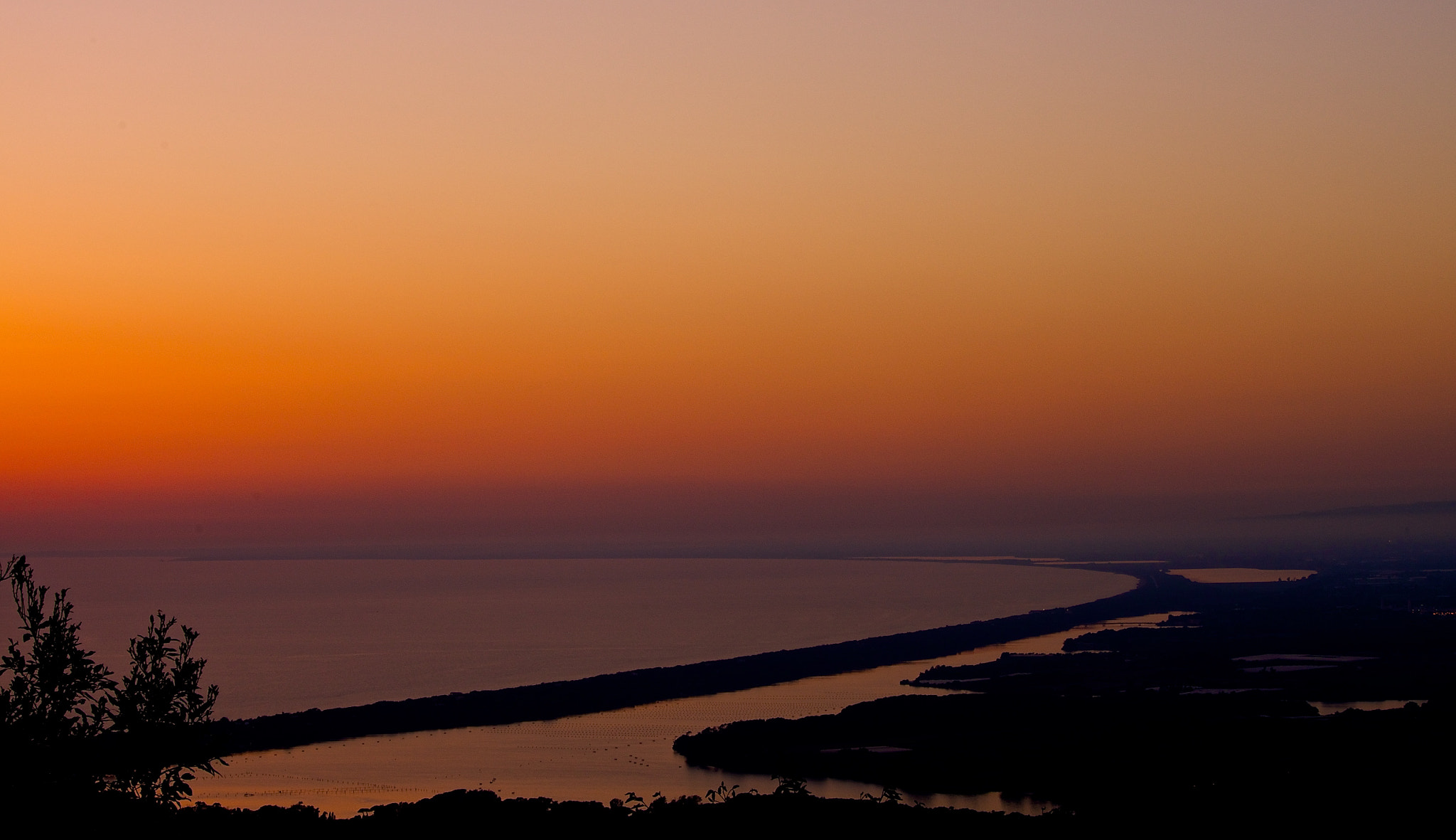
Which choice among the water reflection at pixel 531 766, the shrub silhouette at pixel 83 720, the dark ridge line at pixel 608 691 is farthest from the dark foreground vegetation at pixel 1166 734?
the shrub silhouette at pixel 83 720

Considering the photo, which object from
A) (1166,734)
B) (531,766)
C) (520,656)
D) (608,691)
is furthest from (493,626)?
(1166,734)

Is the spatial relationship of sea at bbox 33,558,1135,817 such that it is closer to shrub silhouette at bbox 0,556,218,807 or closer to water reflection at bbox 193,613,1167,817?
Answer: water reflection at bbox 193,613,1167,817

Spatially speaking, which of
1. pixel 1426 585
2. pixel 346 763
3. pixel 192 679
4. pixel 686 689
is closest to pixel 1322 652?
pixel 686 689

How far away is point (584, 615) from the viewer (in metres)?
139

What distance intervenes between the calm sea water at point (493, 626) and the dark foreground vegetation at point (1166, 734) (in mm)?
29866

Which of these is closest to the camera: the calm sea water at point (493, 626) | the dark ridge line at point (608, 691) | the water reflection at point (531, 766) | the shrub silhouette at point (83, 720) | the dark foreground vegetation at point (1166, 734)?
the shrub silhouette at point (83, 720)

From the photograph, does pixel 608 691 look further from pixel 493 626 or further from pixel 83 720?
pixel 493 626

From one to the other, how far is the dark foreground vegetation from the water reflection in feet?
5.57

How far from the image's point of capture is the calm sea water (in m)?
81.3

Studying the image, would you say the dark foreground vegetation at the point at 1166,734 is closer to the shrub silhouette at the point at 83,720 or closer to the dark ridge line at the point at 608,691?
the dark ridge line at the point at 608,691

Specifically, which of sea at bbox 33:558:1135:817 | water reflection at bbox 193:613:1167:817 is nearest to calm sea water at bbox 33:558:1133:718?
sea at bbox 33:558:1135:817

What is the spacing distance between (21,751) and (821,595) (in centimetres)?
15494

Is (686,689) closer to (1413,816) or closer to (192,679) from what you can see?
(1413,816)

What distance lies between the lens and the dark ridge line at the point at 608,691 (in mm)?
53344
